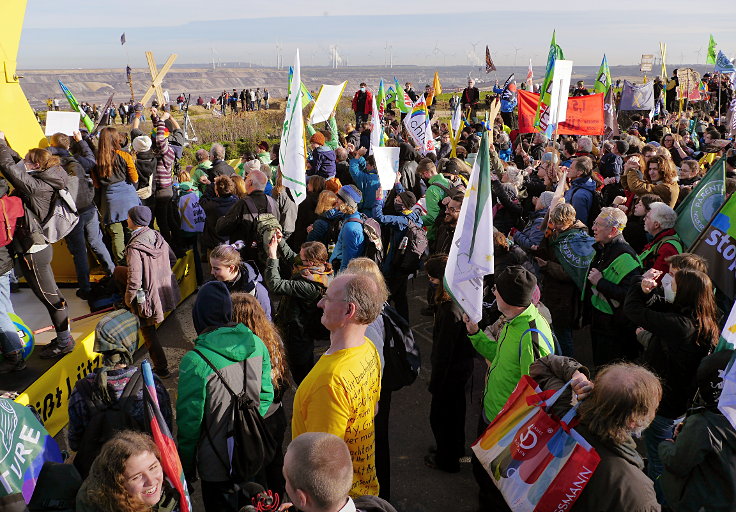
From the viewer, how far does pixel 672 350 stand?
3594 mm

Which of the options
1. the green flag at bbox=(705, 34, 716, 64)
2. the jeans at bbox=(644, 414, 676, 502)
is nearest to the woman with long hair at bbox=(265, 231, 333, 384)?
the jeans at bbox=(644, 414, 676, 502)

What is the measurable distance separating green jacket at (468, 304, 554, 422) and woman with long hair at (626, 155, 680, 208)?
3.55 m

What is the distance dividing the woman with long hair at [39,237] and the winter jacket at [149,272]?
627 millimetres

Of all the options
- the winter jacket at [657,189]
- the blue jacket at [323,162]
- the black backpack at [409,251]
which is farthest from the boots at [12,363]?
the winter jacket at [657,189]

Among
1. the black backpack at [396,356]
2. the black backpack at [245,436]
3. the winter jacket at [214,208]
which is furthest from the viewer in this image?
the winter jacket at [214,208]

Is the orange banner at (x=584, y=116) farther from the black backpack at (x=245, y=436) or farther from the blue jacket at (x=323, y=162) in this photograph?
the black backpack at (x=245, y=436)

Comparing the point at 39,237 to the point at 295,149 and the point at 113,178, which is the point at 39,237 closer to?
the point at 113,178

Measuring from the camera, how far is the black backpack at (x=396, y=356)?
3592 mm

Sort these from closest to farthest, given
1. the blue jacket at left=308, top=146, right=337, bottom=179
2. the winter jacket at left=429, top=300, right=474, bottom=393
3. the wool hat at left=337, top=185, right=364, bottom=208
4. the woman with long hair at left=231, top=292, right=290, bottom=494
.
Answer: the woman with long hair at left=231, top=292, right=290, bottom=494 → the winter jacket at left=429, top=300, right=474, bottom=393 → the wool hat at left=337, top=185, right=364, bottom=208 → the blue jacket at left=308, top=146, right=337, bottom=179

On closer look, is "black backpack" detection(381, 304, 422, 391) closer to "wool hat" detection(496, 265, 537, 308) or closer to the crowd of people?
the crowd of people

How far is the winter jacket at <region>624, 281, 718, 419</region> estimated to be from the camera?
3.50 m

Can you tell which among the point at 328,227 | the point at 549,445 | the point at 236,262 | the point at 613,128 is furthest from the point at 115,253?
the point at 613,128

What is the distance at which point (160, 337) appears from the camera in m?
6.64

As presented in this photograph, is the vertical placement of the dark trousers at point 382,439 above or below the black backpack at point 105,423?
below
